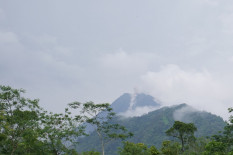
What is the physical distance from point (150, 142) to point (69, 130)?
6646 inches

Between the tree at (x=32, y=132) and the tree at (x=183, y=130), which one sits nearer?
the tree at (x=32, y=132)

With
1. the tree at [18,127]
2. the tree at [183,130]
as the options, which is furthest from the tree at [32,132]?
the tree at [183,130]

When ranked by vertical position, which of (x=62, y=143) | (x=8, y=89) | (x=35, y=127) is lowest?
(x=62, y=143)

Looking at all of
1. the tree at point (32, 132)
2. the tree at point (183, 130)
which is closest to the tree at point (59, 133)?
the tree at point (32, 132)

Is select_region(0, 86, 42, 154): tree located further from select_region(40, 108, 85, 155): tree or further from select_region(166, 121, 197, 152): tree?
select_region(166, 121, 197, 152): tree

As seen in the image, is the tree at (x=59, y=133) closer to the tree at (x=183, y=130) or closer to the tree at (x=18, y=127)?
the tree at (x=18, y=127)

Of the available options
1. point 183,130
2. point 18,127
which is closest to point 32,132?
point 18,127

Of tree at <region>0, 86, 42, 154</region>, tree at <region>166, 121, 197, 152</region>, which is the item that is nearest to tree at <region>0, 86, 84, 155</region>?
tree at <region>0, 86, 42, 154</region>

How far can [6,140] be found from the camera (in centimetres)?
2459

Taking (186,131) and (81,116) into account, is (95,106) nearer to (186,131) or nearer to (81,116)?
(81,116)

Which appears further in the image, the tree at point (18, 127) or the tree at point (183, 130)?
the tree at point (183, 130)

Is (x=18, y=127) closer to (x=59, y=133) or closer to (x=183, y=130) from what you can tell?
(x=59, y=133)

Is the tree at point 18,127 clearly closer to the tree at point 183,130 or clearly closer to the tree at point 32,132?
the tree at point 32,132

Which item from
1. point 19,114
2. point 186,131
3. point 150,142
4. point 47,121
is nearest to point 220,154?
point 47,121
